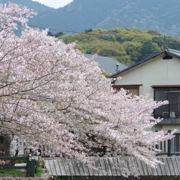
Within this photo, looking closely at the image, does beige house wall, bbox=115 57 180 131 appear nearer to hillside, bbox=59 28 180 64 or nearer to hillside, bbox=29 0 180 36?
hillside, bbox=59 28 180 64

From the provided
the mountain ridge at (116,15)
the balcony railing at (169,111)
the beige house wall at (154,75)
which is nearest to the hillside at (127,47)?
the beige house wall at (154,75)

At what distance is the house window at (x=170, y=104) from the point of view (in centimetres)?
2133

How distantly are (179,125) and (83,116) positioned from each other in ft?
38.7

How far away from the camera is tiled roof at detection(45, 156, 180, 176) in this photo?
40.3 feet

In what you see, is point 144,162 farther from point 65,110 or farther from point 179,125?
point 179,125

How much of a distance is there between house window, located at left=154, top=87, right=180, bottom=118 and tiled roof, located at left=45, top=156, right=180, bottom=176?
7.99 meters

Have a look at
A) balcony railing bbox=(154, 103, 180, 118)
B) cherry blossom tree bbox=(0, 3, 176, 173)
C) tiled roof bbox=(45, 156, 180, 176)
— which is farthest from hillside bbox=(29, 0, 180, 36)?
cherry blossom tree bbox=(0, 3, 176, 173)

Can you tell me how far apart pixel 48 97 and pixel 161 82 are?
14154 mm

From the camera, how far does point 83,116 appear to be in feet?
34.3

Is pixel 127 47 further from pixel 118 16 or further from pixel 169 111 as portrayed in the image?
pixel 118 16

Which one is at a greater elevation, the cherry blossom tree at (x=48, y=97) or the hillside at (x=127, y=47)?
the hillside at (x=127, y=47)

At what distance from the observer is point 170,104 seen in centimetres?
2147

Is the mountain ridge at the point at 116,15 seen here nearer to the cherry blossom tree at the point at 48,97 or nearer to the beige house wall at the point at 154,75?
the beige house wall at the point at 154,75

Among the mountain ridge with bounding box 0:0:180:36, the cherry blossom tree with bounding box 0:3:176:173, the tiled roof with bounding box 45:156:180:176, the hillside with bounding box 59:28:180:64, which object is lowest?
the tiled roof with bounding box 45:156:180:176
